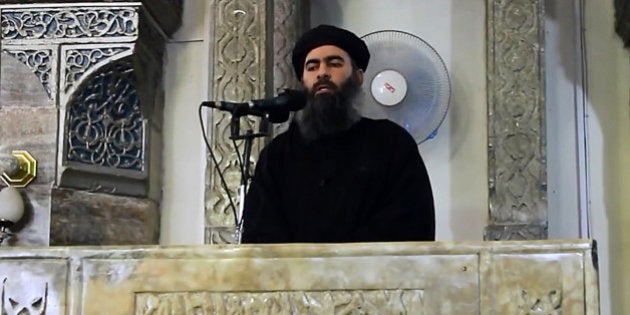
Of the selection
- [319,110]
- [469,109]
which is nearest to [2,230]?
[319,110]

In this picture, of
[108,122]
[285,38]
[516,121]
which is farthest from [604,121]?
[108,122]

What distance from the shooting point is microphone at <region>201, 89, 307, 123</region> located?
277cm

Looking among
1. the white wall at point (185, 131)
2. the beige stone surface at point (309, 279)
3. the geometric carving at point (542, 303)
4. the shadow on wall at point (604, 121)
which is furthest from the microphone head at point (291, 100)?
the shadow on wall at point (604, 121)

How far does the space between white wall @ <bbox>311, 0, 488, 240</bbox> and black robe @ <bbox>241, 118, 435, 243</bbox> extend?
54.1 inches

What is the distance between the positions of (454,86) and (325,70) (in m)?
1.58

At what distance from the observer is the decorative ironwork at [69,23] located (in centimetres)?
432

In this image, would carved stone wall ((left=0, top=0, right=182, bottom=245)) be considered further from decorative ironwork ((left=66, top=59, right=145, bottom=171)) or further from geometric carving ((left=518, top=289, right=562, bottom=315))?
geometric carving ((left=518, top=289, right=562, bottom=315))

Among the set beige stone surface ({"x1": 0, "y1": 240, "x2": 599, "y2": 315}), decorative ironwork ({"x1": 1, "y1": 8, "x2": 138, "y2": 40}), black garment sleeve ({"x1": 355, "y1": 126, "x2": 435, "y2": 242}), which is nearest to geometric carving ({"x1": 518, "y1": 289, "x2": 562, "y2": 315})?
beige stone surface ({"x1": 0, "y1": 240, "x2": 599, "y2": 315})

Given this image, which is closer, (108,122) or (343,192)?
(343,192)

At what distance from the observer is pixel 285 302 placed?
2270 millimetres

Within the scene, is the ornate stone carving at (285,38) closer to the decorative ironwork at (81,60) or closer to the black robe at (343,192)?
the decorative ironwork at (81,60)

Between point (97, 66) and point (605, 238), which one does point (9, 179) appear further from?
point (605, 238)

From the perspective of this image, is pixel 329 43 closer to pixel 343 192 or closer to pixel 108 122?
pixel 343 192

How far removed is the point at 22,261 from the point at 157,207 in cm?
222
